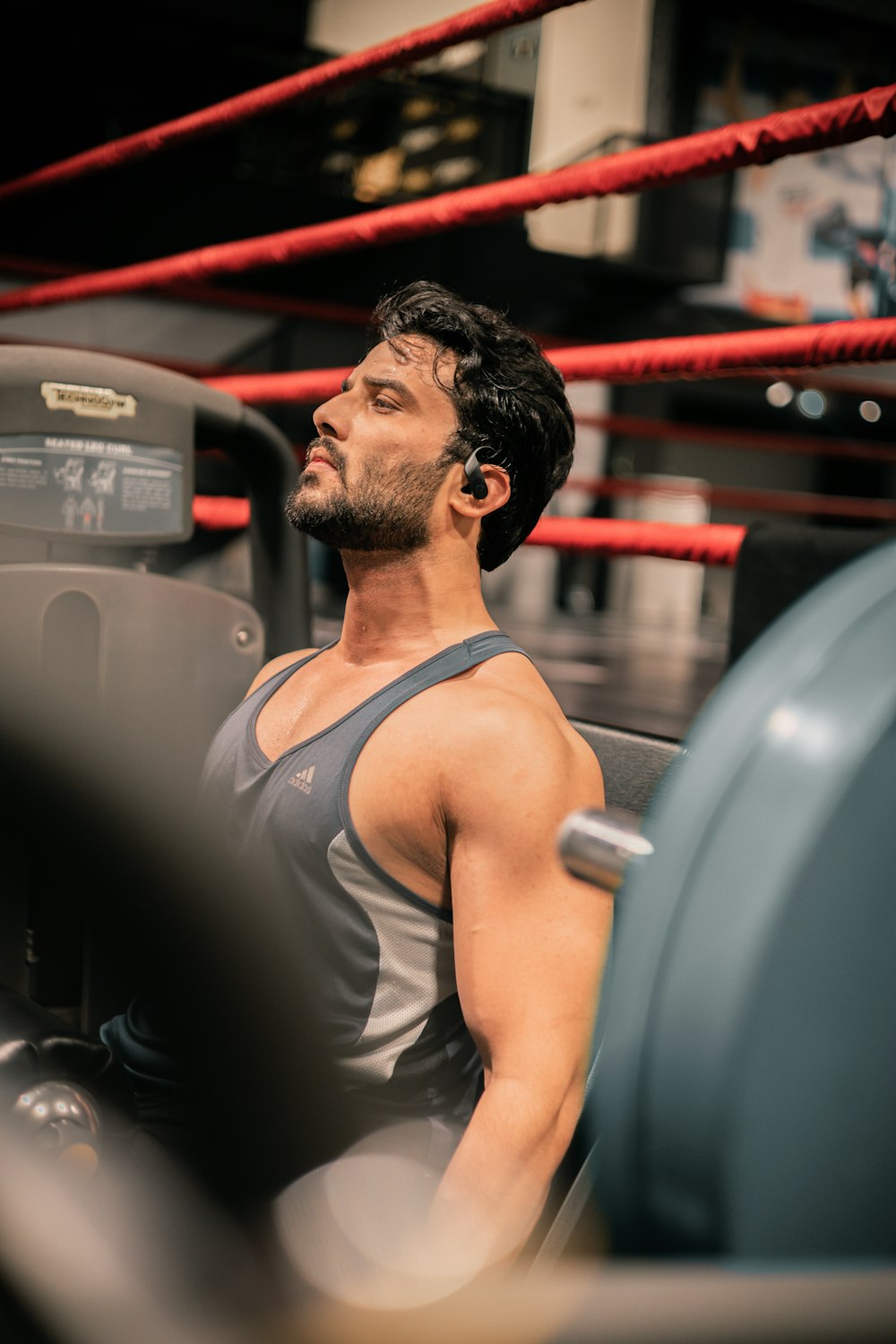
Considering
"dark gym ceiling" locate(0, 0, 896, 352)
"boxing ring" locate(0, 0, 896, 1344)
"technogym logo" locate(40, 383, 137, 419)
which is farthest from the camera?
"dark gym ceiling" locate(0, 0, 896, 352)

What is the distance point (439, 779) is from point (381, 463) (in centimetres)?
35

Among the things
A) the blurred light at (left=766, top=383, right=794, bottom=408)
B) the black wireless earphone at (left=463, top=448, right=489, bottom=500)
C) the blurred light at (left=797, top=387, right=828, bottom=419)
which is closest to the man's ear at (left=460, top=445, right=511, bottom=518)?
the black wireless earphone at (left=463, top=448, right=489, bottom=500)

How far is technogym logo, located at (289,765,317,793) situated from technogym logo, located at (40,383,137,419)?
1.65ft

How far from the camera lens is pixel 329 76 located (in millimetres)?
1771

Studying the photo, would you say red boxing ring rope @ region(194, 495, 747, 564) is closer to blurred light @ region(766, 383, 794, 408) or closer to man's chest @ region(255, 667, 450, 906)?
man's chest @ region(255, 667, 450, 906)

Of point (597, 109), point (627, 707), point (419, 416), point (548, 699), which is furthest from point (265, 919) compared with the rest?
point (597, 109)

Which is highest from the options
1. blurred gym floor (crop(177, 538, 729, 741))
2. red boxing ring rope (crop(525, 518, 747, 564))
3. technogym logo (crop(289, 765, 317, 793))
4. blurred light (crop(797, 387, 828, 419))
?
blurred light (crop(797, 387, 828, 419))

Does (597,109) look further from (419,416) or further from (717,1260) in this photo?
(717,1260)

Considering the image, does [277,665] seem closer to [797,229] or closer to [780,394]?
[797,229]

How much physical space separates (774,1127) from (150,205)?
7063 millimetres

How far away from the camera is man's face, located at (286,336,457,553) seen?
119 centimetres

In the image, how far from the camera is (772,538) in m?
1.25

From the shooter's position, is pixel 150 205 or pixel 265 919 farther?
pixel 150 205

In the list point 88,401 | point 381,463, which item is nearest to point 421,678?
point 381,463
